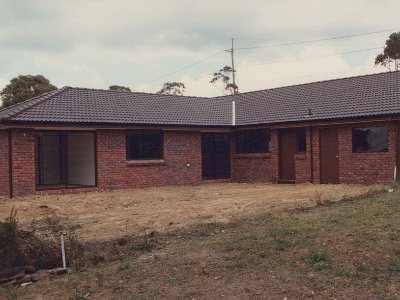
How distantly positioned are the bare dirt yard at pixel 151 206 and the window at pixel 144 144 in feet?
6.42

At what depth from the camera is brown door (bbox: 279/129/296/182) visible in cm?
2258

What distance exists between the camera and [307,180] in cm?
2166

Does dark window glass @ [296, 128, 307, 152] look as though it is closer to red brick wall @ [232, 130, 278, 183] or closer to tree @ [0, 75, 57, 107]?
red brick wall @ [232, 130, 278, 183]

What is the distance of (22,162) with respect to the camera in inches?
738

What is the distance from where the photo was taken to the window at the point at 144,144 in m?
21.7

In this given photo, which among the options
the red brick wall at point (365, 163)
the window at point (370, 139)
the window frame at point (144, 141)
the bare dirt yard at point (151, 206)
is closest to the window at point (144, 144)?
the window frame at point (144, 141)

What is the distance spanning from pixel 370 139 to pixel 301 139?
Result: 10.9ft

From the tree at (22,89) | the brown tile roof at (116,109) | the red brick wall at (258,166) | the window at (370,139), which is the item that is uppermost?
the tree at (22,89)

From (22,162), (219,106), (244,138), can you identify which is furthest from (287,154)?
(22,162)

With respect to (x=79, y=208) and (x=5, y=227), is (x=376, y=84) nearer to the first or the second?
(x=79, y=208)

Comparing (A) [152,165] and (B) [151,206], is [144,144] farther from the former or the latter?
(B) [151,206]

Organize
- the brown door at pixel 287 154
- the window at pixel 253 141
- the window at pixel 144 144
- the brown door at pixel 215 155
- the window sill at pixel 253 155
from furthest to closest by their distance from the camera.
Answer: the brown door at pixel 215 155
the window at pixel 253 141
the window sill at pixel 253 155
the brown door at pixel 287 154
the window at pixel 144 144

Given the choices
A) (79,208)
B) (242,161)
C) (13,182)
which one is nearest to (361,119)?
(242,161)

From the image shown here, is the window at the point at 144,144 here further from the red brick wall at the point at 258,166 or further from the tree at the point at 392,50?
the tree at the point at 392,50
